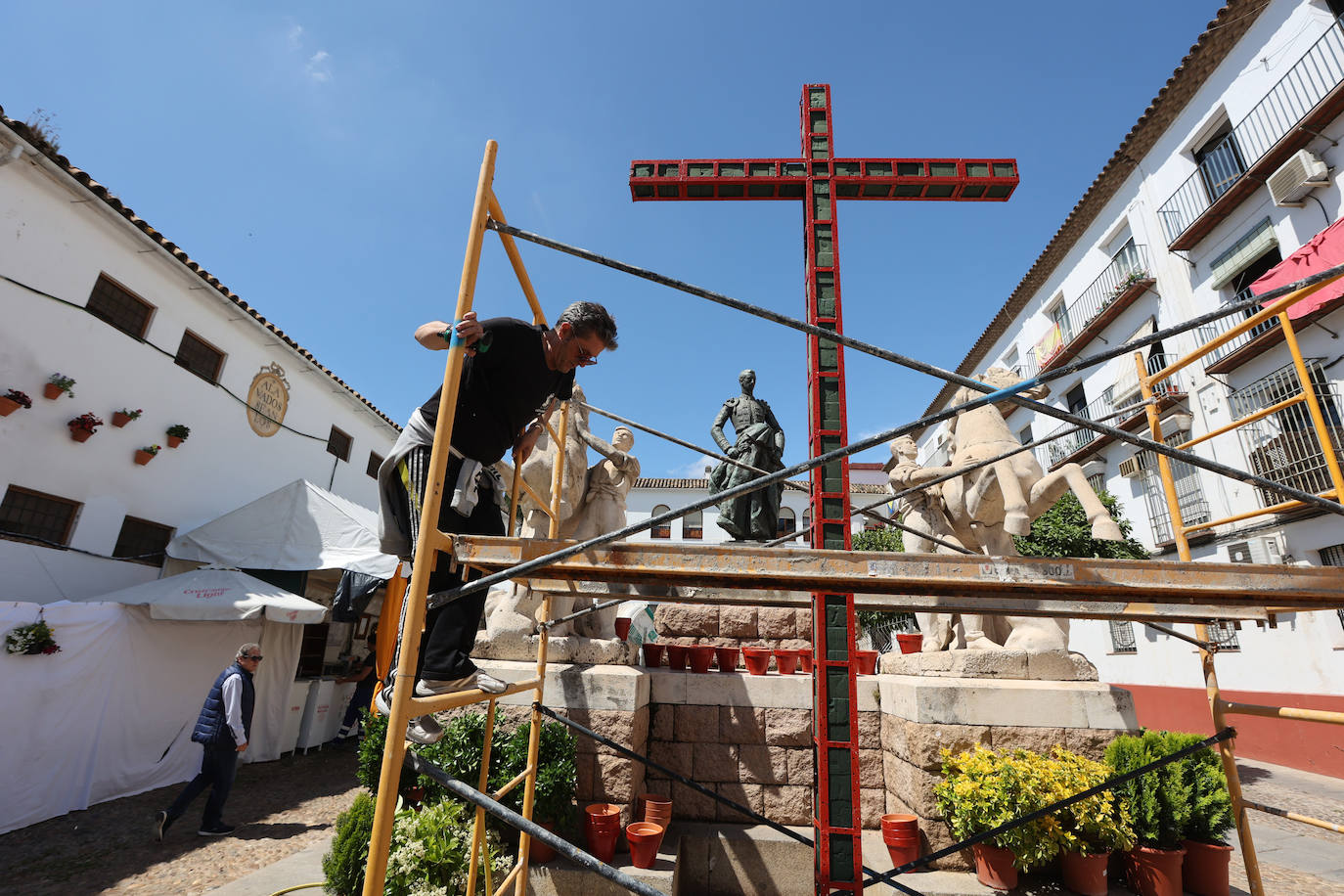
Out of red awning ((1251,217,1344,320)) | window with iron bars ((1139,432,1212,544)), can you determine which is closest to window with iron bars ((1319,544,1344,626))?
window with iron bars ((1139,432,1212,544))

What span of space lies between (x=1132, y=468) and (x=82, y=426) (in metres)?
20.5

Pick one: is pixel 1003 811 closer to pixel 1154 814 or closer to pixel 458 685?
pixel 1154 814

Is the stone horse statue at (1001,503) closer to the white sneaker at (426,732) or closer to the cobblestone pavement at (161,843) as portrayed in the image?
the white sneaker at (426,732)

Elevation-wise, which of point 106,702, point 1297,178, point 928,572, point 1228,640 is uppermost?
point 1297,178

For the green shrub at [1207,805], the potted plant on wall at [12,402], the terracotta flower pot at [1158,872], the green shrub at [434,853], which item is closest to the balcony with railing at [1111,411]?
the green shrub at [1207,805]

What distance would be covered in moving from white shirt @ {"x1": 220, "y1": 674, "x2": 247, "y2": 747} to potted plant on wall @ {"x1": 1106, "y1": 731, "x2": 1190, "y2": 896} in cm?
749

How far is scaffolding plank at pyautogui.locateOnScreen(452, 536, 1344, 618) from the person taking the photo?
76.9 inches

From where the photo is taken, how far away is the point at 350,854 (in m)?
4.02

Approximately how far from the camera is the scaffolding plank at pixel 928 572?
1.95 meters

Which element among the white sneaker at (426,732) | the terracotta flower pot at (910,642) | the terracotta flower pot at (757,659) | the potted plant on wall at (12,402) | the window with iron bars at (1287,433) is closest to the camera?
the white sneaker at (426,732)

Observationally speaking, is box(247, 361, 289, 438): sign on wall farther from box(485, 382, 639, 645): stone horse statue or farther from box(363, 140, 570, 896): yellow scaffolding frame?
box(363, 140, 570, 896): yellow scaffolding frame

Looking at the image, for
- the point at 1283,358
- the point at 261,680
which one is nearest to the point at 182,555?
the point at 261,680

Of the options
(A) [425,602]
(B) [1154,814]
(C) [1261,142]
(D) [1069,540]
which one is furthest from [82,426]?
(C) [1261,142]

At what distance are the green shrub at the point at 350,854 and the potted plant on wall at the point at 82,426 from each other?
7.47 meters
